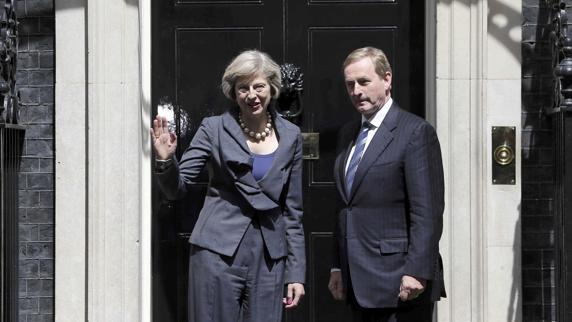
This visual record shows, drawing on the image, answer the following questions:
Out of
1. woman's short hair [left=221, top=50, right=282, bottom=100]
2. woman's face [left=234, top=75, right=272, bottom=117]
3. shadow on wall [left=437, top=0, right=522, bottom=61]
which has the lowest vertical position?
woman's face [left=234, top=75, right=272, bottom=117]

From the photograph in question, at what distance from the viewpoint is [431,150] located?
502cm

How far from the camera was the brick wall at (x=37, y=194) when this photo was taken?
246 inches

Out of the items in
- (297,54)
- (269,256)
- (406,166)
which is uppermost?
(297,54)

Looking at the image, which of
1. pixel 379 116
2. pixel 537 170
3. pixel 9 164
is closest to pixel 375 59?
pixel 379 116

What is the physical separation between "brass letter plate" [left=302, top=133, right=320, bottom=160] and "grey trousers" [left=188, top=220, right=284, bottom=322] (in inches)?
50.3

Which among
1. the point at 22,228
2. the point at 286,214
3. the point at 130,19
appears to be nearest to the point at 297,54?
the point at 130,19

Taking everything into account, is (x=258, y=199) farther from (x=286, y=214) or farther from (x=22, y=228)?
(x=22, y=228)

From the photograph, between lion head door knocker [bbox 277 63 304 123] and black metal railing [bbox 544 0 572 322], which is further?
lion head door knocker [bbox 277 63 304 123]

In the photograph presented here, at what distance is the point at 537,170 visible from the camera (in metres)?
6.21

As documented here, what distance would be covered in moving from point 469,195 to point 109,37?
7.28ft

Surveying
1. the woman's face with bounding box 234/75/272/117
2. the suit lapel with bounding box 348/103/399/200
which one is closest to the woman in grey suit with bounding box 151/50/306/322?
the woman's face with bounding box 234/75/272/117

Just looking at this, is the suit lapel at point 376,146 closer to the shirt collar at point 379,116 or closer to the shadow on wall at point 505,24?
the shirt collar at point 379,116

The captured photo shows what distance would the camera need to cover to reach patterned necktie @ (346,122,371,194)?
5133mm

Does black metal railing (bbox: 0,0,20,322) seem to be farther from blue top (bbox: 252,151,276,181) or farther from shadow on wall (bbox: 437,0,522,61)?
shadow on wall (bbox: 437,0,522,61)
